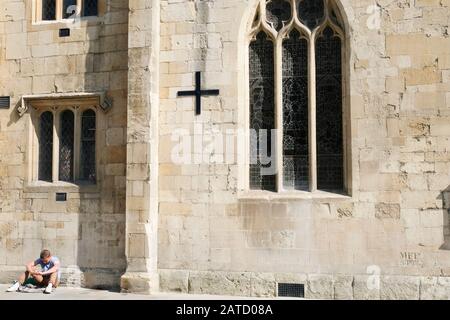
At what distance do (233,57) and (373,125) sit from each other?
2.67m

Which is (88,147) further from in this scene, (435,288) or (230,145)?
(435,288)

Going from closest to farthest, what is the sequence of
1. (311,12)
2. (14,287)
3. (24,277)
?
1. (311,12)
2. (14,287)
3. (24,277)

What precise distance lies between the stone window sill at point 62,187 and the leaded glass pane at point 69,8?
326 cm

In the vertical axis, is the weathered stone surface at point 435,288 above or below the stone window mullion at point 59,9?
below

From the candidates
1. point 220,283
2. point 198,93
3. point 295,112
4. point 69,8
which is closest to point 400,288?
point 220,283

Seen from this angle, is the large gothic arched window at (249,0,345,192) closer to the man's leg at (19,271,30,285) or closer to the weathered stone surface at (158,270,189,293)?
the weathered stone surface at (158,270,189,293)

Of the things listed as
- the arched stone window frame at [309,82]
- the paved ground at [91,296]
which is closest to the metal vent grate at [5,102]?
the paved ground at [91,296]

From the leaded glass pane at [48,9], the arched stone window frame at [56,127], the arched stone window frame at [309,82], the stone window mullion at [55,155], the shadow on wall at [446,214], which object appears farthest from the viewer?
the leaded glass pane at [48,9]

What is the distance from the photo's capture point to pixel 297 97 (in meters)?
10.1

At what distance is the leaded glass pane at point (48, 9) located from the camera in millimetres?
11422

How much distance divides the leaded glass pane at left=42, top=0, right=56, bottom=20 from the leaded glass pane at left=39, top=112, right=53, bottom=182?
195 centimetres

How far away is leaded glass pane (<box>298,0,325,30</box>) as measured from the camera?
999 centimetres

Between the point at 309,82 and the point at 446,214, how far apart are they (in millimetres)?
3098

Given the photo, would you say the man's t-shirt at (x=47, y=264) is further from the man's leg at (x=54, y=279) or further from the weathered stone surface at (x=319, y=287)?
the weathered stone surface at (x=319, y=287)
